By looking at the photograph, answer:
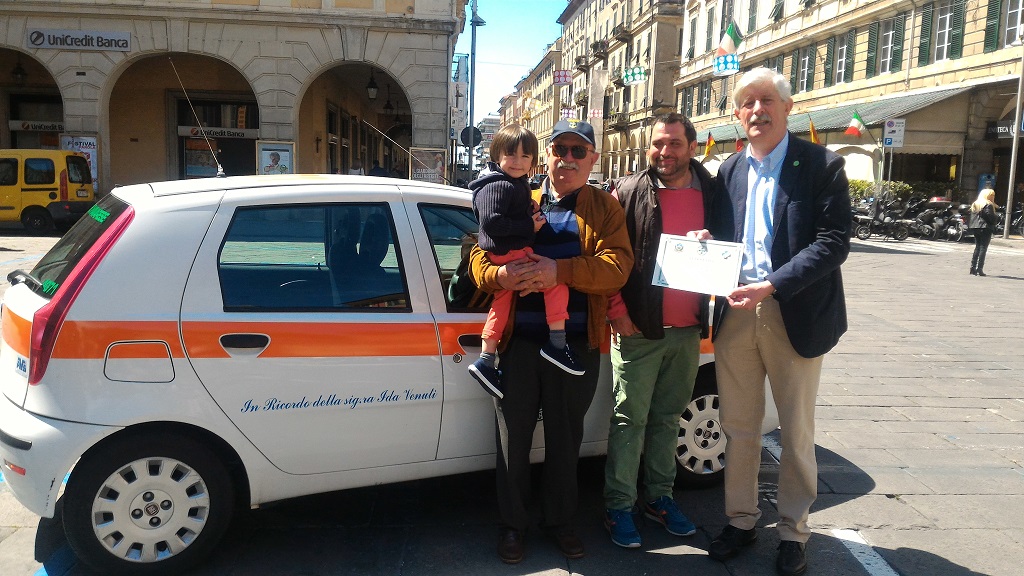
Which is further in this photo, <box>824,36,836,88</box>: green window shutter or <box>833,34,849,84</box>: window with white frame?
<box>824,36,836,88</box>: green window shutter

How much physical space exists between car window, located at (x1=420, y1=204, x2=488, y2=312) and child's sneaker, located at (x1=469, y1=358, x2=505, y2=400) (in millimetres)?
320

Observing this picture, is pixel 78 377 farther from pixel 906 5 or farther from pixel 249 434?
pixel 906 5

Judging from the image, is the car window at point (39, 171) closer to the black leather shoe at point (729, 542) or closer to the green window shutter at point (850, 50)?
the black leather shoe at point (729, 542)

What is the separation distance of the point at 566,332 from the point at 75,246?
217 cm

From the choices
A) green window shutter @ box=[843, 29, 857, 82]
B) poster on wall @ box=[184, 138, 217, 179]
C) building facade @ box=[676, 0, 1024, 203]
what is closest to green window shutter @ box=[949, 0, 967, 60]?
building facade @ box=[676, 0, 1024, 203]

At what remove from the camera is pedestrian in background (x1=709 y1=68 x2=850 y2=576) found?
3271 millimetres

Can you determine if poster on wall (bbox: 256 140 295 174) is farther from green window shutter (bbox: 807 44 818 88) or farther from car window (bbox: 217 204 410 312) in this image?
green window shutter (bbox: 807 44 818 88)

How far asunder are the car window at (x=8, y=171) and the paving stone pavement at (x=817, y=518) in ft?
56.8

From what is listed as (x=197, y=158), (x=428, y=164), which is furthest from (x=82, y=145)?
(x=428, y=164)

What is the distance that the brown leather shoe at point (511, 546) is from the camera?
3.51m

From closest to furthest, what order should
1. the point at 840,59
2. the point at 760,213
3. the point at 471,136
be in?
the point at 760,213
the point at 471,136
the point at 840,59

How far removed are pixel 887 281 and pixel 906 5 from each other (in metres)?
17.1

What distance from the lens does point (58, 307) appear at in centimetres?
313

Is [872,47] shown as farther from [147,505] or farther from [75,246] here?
[147,505]
